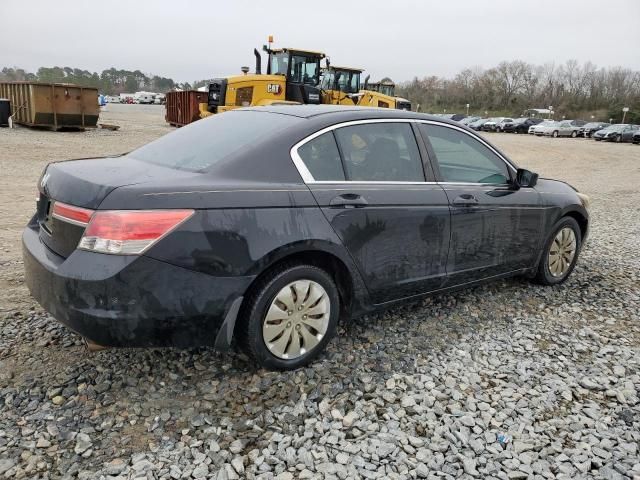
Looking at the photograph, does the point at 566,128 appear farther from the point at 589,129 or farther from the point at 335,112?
the point at 335,112

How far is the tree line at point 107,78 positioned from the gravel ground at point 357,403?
8979 centimetres

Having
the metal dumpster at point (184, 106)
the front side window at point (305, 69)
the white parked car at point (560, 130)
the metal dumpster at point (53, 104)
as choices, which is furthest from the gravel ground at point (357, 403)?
the white parked car at point (560, 130)

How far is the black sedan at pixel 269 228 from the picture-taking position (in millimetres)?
2613

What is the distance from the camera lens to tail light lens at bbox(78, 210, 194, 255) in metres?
2.56

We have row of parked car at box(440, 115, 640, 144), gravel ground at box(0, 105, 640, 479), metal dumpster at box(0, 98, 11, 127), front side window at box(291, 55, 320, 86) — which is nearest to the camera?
gravel ground at box(0, 105, 640, 479)

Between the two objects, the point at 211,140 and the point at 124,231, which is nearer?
the point at 124,231

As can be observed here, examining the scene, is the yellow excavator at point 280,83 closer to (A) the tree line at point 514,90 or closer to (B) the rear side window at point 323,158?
(B) the rear side window at point 323,158

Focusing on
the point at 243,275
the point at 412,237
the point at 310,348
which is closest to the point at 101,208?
the point at 243,275

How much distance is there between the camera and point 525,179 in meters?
4.48

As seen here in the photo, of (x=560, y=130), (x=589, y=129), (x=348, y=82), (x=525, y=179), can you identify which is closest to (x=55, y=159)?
(x=348, y=82)

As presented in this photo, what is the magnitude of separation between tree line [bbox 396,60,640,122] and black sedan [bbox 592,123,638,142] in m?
40.1

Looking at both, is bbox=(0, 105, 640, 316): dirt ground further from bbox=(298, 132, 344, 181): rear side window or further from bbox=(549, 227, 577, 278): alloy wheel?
bbox=(549, 227, 577, 278): alloy wheel

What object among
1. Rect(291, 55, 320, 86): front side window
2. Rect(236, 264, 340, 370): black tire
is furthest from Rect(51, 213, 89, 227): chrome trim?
Rect(291, 55, 320, 86): front side window

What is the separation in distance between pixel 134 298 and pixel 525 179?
3.36 m
